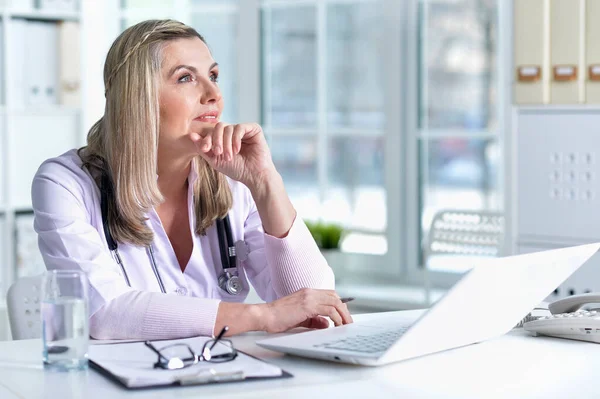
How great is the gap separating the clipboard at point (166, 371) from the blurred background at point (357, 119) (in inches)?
91.7

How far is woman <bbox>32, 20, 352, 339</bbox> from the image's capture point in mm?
1917

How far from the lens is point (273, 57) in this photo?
431cm

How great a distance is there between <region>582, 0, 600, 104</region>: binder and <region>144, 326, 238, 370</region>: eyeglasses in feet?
5.68

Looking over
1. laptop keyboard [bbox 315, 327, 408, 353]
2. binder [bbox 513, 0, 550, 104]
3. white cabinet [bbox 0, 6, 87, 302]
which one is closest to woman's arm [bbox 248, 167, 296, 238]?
laptop keyboard [bbox 315, 327, 408, 353]

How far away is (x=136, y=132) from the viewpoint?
2.05 meters

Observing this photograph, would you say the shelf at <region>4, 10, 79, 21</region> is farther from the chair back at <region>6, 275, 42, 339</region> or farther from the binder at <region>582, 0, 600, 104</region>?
the binder at <region>582, 0, 600, 104</region>

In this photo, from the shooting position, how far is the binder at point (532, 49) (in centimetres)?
279

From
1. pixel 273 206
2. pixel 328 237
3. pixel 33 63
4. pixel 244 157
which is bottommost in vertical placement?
pixel 328 237

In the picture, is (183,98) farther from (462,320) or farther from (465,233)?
(465,233)

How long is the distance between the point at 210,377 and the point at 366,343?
29 cm

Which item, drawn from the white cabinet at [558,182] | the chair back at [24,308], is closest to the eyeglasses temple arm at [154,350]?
the chair back at [24,308]

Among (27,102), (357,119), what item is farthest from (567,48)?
(27,102)

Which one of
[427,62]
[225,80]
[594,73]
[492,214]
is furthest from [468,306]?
[225,80]

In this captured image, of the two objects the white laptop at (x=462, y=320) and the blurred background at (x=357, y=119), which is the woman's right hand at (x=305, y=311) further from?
the blurred background at (x=357, y=119)
